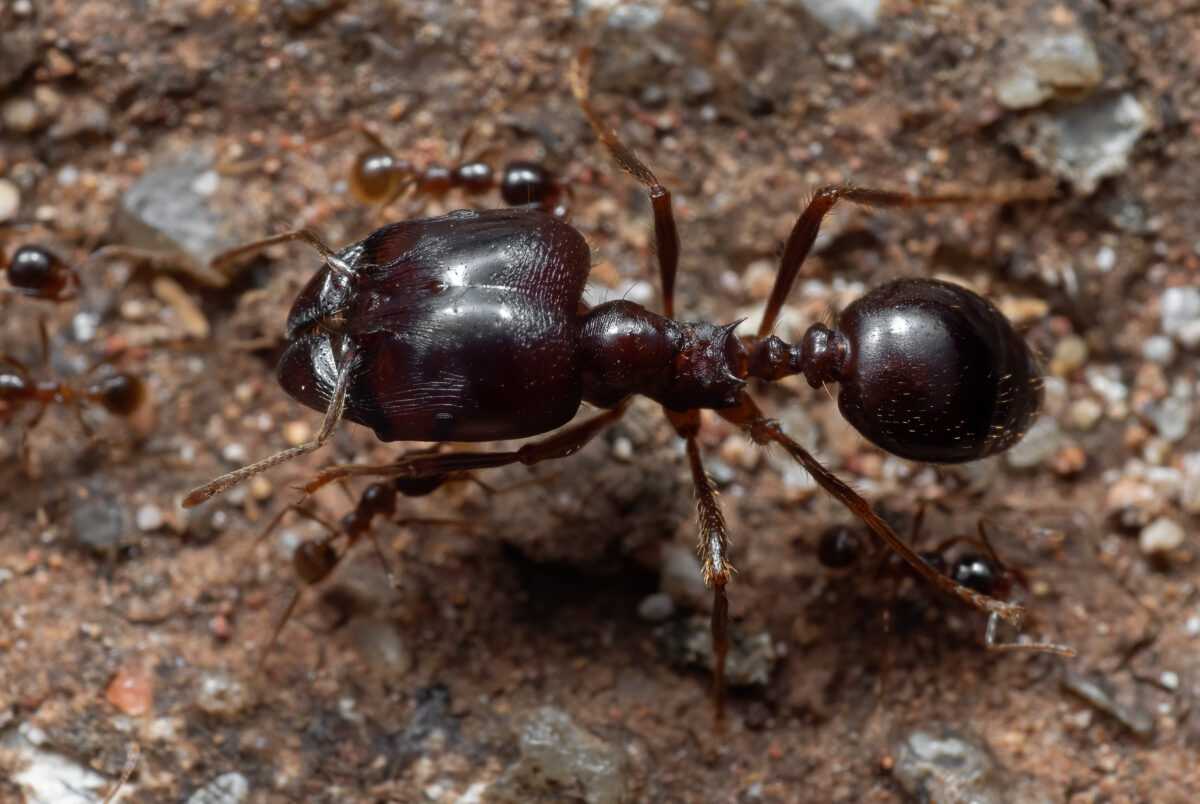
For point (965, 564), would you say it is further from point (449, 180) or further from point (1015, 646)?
point (449, 180)

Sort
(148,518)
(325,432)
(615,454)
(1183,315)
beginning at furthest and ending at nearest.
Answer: (1183,315), (615,454), (148,518), (325,432)

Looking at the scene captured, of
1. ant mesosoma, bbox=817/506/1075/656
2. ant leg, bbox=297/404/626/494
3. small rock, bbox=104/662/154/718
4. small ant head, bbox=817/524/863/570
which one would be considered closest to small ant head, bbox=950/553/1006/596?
ant mesosoma, bbox=817/506/1075/656

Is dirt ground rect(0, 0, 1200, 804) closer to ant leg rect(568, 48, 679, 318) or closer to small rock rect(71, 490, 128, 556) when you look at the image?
small rock rect(71, 490, 128, 556)

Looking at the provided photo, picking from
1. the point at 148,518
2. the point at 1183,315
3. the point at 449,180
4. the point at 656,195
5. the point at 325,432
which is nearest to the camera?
the point at 325,432

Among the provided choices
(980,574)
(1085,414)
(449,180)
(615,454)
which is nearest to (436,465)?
(615,454)

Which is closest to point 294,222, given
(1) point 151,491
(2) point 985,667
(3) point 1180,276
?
(1) point 151,491

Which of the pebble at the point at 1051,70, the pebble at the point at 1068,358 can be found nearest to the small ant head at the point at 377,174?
the pebble at the point at 1051,70
